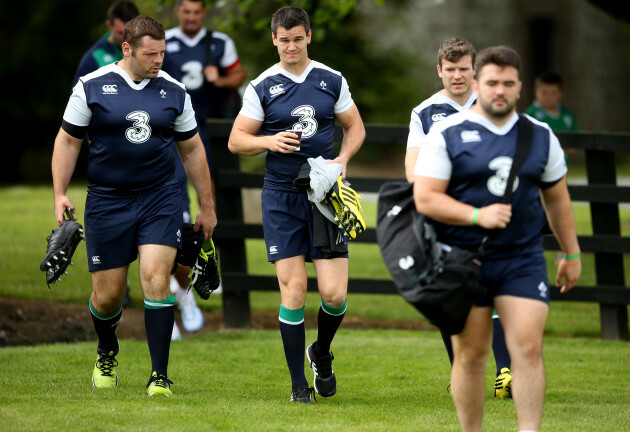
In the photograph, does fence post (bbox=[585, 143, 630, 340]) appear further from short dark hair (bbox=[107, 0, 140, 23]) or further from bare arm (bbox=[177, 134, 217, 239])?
short dark hair (bbox=[107, 0, 140, 23])

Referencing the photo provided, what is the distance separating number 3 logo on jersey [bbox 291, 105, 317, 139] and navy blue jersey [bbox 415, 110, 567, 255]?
5.57ft

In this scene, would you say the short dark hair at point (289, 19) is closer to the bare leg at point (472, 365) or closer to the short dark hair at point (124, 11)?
the bare leg at point (472, 365)

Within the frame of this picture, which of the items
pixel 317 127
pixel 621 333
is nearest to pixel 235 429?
pixel 317 127

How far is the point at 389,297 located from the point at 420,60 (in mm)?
19385

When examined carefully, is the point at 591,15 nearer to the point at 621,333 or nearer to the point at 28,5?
the point at 28,5

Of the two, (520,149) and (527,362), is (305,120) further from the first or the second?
(527,362)

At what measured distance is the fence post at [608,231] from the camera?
9.30 meters

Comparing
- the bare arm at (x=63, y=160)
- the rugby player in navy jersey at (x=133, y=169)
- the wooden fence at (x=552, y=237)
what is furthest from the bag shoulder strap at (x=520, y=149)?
the wooden fence at (x=552, y=237)

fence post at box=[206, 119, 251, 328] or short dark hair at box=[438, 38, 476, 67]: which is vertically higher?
short dark hair at box=[438, 38, 476, 67]

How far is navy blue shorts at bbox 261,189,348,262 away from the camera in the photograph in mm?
6496

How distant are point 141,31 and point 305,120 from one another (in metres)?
1.22

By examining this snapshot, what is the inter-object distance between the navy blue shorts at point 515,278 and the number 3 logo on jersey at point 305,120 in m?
2.01

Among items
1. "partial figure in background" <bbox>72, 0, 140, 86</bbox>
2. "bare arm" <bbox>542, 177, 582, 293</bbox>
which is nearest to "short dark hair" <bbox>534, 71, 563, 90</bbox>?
"partial figure in background" <bbox>72, 0, 140, 86</bbox>

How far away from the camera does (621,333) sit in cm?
944
